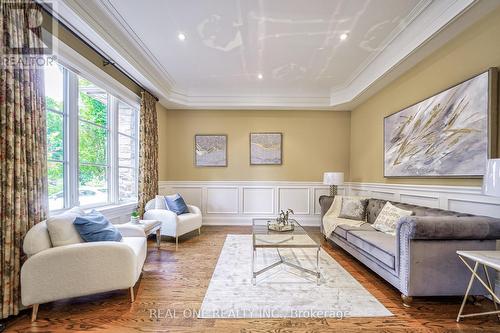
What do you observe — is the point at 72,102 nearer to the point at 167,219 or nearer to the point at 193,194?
the point at 167,219

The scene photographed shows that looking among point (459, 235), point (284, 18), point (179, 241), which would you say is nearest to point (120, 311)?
point (179, 241)

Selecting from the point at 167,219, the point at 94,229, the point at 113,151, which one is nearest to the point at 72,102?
the point at 113,151

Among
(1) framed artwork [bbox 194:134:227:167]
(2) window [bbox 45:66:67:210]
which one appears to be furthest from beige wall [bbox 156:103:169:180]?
(2) window [bbox 45:66:67:210]

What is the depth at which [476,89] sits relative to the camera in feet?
7.71

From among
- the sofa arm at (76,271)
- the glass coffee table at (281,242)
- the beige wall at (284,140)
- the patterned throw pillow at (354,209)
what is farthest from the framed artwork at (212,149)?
the sofa arm at (76,271)

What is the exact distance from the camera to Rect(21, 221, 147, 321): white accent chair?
1.91 metres

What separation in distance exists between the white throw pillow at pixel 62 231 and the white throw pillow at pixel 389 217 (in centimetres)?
366

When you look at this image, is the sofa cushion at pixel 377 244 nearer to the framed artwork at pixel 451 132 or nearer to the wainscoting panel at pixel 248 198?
the framed artwork at pixel 451 132

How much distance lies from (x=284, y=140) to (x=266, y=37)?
2729mm

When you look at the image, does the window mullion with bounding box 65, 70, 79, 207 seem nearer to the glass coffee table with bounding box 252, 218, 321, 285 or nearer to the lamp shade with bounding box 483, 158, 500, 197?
the glass coffee table with bounding box 252, 218, 321, 285

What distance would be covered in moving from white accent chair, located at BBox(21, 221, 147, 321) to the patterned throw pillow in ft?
10.9

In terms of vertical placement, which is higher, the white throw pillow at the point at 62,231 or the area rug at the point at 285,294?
the white throw pillow at the point at 62,231

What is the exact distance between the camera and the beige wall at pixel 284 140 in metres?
5.49

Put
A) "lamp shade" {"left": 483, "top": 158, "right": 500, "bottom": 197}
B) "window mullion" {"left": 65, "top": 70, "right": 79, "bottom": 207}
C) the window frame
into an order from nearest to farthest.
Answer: "lamp shade" {"left": 483, "top": 158, "right": 500, "bottom": 197} → the window frame → "window mullion" {"left": 65, "top": 70, "right": 79, "bottom": 207}
